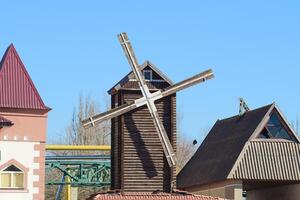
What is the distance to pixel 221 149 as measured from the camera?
42.0 meters

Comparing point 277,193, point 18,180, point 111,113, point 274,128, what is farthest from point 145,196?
point 277,193

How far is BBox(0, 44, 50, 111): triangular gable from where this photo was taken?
32781 millimetres

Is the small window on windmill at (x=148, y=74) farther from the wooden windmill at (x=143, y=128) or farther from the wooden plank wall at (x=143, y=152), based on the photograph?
the wooden plank wall at (x=143, y=152)

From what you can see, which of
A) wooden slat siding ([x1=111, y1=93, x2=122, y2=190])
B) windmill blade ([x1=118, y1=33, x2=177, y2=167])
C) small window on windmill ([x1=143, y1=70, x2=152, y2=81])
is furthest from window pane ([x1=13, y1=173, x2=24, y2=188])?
small window on windmill ([x1=143, y1=70, x2=152, y2=81])

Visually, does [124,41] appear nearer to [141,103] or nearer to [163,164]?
[141,103]

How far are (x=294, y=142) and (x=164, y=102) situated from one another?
27.3 feet

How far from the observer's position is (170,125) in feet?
111

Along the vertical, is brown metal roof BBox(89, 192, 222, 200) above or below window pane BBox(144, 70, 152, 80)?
below

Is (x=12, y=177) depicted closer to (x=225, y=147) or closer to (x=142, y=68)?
(x=142, y=68)

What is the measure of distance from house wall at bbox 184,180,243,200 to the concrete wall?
10.9 ft

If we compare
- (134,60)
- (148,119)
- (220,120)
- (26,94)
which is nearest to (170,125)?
(148,119)

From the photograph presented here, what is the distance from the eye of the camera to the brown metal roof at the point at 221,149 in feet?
128

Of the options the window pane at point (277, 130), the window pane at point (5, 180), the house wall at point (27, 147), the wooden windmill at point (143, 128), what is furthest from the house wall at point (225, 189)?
the window pane at point (5, 180)

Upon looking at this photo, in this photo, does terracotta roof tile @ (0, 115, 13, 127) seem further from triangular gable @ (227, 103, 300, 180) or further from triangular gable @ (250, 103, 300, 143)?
triangular gable @ (250, 103, 300, 143)
